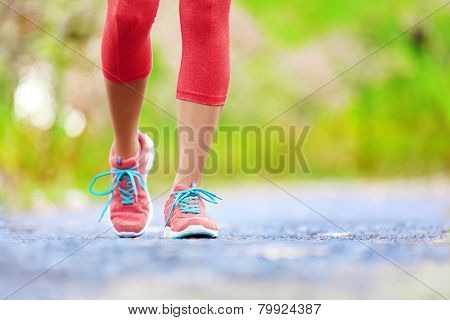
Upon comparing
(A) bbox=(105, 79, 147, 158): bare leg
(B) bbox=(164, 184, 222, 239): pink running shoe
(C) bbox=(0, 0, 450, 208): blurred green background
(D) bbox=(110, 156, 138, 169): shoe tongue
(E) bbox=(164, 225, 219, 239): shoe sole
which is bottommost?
(E) bbox=(164, 225, 219, 239): shoe sole

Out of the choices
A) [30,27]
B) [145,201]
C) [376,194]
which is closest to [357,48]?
[376,194]

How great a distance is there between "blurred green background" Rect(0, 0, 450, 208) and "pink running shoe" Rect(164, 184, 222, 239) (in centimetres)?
585

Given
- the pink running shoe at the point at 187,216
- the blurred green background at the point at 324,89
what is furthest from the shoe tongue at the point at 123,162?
the blurred green background at the point at 324,89

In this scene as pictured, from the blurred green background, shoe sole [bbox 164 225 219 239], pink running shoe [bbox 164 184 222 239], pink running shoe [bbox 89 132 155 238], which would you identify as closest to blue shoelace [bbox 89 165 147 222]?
pink running shoe [bbox 89 132 155 238]

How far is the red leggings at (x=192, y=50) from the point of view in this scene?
1.98 metres

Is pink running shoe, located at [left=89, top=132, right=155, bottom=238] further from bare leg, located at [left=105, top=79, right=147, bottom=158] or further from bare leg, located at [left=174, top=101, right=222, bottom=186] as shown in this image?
bare leg, located at [left=174, top=101, right=222, bottom=186]

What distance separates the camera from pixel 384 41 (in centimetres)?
1084

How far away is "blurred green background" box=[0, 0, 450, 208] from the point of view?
30.1ft

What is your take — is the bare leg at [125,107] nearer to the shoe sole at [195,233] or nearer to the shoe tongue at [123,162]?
the shoe tongue at [123,162]

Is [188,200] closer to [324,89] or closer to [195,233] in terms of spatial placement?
[195,233]

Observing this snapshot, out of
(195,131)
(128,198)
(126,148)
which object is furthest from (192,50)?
(128,198)

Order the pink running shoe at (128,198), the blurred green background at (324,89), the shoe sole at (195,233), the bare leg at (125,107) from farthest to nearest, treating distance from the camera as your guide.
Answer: the blurred green background at (324,89) < the pink running shoe at (128,198) < the bare leg at (125,107) < the shoe sole at (195,233)

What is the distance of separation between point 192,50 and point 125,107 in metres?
0.24

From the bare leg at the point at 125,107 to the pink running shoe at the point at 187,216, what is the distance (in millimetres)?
214
